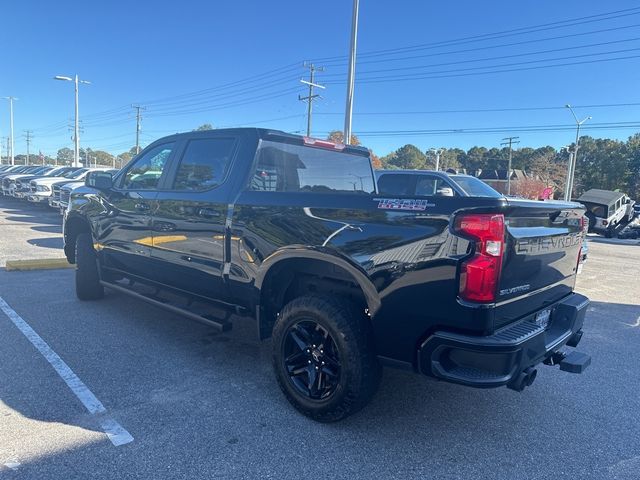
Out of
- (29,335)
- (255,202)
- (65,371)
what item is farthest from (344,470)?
(29,335)

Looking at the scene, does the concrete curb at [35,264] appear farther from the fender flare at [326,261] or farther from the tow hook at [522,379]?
the tow hook at [522,379]

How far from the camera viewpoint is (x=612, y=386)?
12.8ft

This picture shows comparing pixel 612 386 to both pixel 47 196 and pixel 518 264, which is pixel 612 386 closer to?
pixel 518 264

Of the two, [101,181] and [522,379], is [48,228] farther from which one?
[522,379]

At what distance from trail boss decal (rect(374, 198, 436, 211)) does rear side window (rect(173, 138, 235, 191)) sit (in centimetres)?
161

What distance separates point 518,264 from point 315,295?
52.1 inches

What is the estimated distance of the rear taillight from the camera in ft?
7.78

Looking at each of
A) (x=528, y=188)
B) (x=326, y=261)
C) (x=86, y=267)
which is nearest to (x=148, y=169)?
(x=86, y=267)

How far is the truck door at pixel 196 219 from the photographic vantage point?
372 centimetres

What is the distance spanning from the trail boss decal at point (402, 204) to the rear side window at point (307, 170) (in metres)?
1.24

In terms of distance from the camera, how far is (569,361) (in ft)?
10.1

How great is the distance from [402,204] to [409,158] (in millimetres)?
100629

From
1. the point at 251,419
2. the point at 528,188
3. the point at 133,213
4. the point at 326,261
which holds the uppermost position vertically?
the point at 528,188

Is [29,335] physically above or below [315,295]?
below
